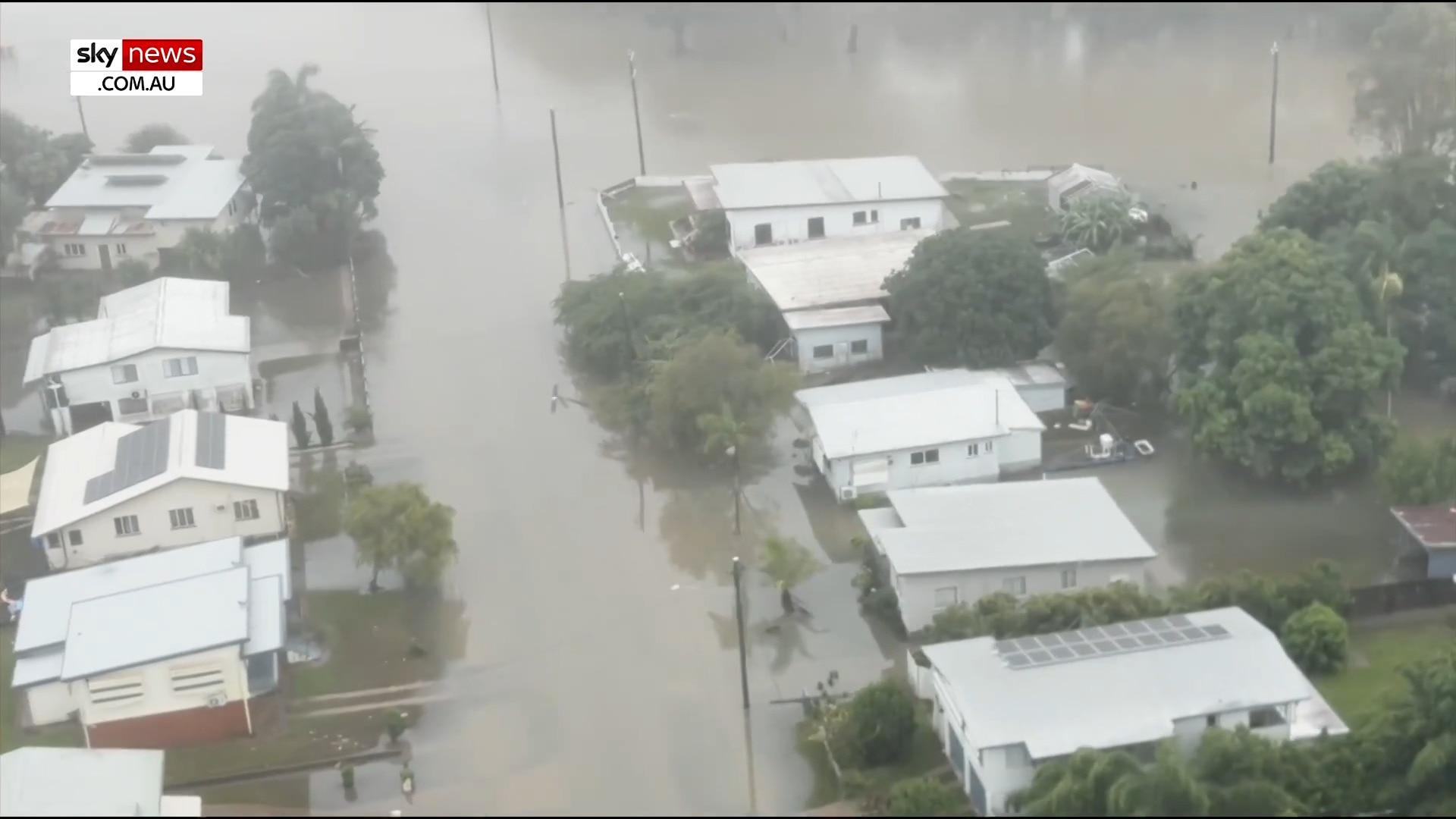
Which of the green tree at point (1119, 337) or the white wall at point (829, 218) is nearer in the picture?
the green tree at point (1119, 337)

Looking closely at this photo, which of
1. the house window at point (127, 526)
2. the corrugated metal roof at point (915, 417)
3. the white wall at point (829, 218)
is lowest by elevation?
the house window at point (127, 526)

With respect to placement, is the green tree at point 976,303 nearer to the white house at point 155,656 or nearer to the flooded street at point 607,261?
the flooded street at point 607,261

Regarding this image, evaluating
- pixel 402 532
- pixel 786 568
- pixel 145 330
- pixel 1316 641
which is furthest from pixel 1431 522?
pixel 145 330

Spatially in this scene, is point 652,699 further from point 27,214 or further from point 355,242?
point 27,214

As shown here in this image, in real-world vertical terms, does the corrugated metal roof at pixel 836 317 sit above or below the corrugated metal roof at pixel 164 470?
above

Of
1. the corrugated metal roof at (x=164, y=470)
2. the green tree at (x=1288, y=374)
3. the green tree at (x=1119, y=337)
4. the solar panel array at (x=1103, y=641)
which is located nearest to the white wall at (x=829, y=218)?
the green tree at (x=1119, y=337)

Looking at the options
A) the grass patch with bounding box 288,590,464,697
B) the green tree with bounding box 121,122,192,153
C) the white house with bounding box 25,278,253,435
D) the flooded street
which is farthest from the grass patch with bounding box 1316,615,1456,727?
the green tree with bounding box 121,122,192,153
